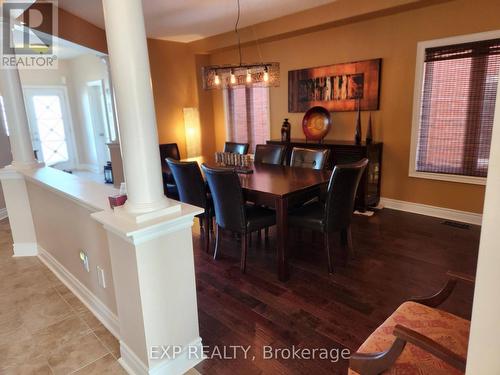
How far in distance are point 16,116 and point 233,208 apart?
2.43m

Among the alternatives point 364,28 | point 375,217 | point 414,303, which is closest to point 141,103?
point 414,303

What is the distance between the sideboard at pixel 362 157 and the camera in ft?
13.7

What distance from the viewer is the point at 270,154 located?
4.12m

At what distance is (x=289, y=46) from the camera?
5.14 m

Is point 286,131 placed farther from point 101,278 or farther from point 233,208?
point 101,278

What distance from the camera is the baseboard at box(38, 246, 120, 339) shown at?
85.8 inches

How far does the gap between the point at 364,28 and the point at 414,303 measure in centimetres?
389

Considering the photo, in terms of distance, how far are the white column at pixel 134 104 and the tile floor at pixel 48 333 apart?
3.44ft

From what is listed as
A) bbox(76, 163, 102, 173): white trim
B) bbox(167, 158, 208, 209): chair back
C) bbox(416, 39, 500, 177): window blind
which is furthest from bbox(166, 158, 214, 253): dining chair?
bbox(76, 163, 102, 173): white trim

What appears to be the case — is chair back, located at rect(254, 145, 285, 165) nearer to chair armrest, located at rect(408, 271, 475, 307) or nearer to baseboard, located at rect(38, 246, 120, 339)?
baseboard, located at rect(38, 246, 120, 339)

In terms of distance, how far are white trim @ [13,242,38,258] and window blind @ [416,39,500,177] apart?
183 inches

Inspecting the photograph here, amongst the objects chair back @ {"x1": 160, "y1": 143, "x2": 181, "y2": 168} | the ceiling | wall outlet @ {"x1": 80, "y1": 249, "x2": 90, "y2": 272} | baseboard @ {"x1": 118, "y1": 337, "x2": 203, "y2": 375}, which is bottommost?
baseboard @ {"x1": 118, "y1": 337, "x2": 203, "y2": 375}

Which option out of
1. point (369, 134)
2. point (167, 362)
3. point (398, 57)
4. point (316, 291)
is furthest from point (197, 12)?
point (167, 362)

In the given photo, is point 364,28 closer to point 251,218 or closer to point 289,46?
point 289,46
